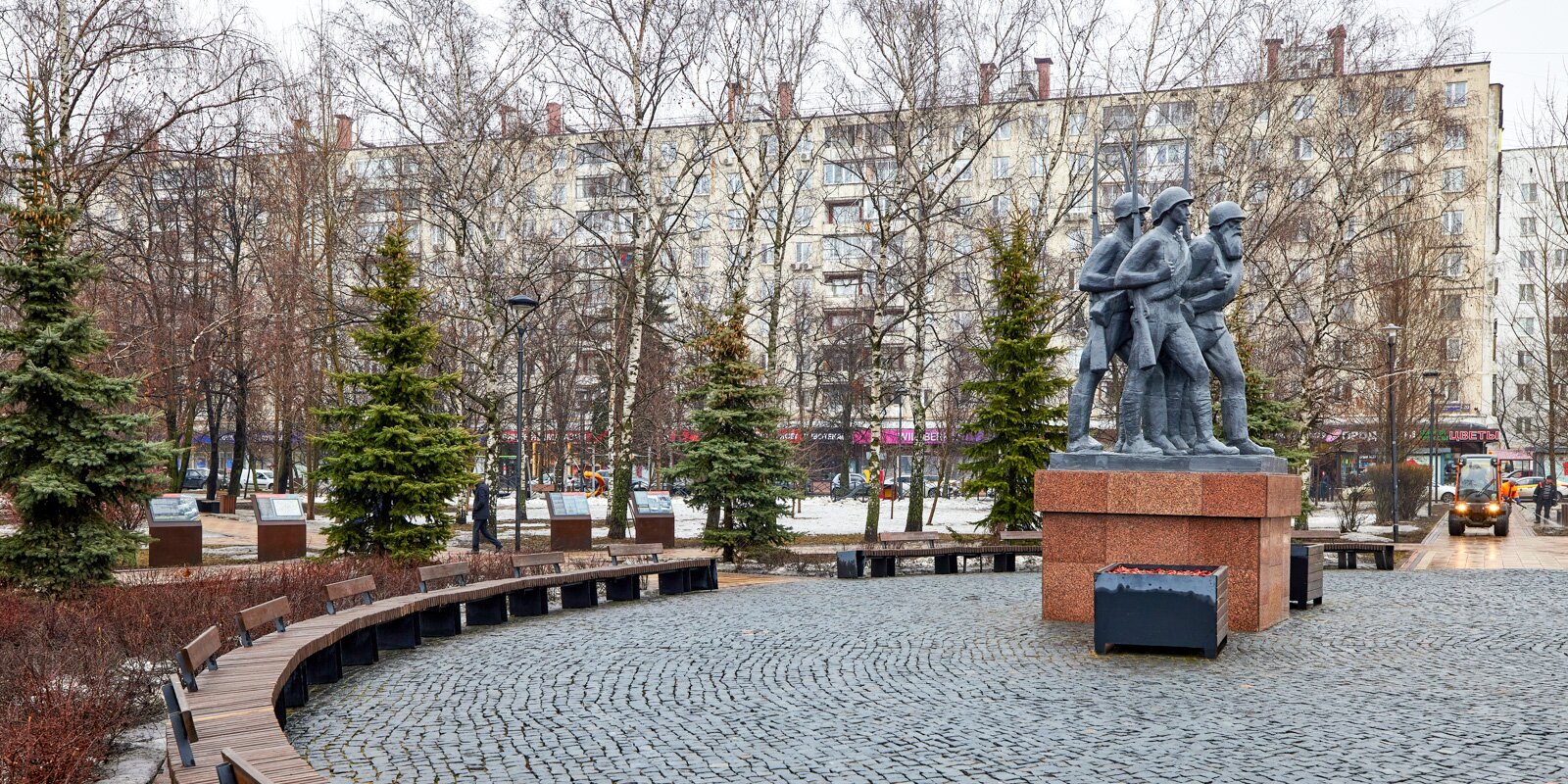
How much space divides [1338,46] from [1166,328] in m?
21.2

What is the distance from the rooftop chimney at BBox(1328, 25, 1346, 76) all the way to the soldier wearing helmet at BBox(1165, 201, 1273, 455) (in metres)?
19.8

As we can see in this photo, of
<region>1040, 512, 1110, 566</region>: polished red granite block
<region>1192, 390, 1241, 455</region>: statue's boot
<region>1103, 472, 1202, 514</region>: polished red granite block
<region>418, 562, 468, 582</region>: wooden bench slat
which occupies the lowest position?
<region>418, 562, 468, 582</region>: wooden bench slat

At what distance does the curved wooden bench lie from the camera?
17.1 feet

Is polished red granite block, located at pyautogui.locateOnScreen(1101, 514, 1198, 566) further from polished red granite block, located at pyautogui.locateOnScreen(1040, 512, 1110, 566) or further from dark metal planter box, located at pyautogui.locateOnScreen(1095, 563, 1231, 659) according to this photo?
dark metal planter box, located at pyautogui.locateOnScreen(1095, 563, 1231, 659)

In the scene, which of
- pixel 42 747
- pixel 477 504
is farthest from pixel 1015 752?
pixel 477 504

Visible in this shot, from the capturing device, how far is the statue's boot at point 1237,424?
12320 mm

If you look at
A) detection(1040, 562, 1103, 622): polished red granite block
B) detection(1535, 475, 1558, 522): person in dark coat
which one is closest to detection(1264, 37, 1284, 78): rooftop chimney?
detection(1535, 475, 1558, 522): person in dark coat

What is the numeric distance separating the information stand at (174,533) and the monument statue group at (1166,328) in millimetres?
15517

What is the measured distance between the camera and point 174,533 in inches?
841

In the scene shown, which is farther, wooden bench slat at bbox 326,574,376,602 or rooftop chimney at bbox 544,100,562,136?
rooftop chimney at bbox 544,100,562,136

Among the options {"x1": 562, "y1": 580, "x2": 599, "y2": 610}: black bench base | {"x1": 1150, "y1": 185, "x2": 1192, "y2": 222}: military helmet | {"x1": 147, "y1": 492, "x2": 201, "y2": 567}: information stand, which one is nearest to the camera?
{"x1": 1150, "y1": 185, "x2": 1192, "y2": 222}: military helmet

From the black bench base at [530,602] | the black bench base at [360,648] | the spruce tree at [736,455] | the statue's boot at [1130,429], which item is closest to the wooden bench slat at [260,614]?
the black bench base at [360,648]

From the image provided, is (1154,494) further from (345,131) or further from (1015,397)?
(345,131)

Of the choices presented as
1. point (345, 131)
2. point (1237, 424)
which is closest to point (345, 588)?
point (1237, 424)
